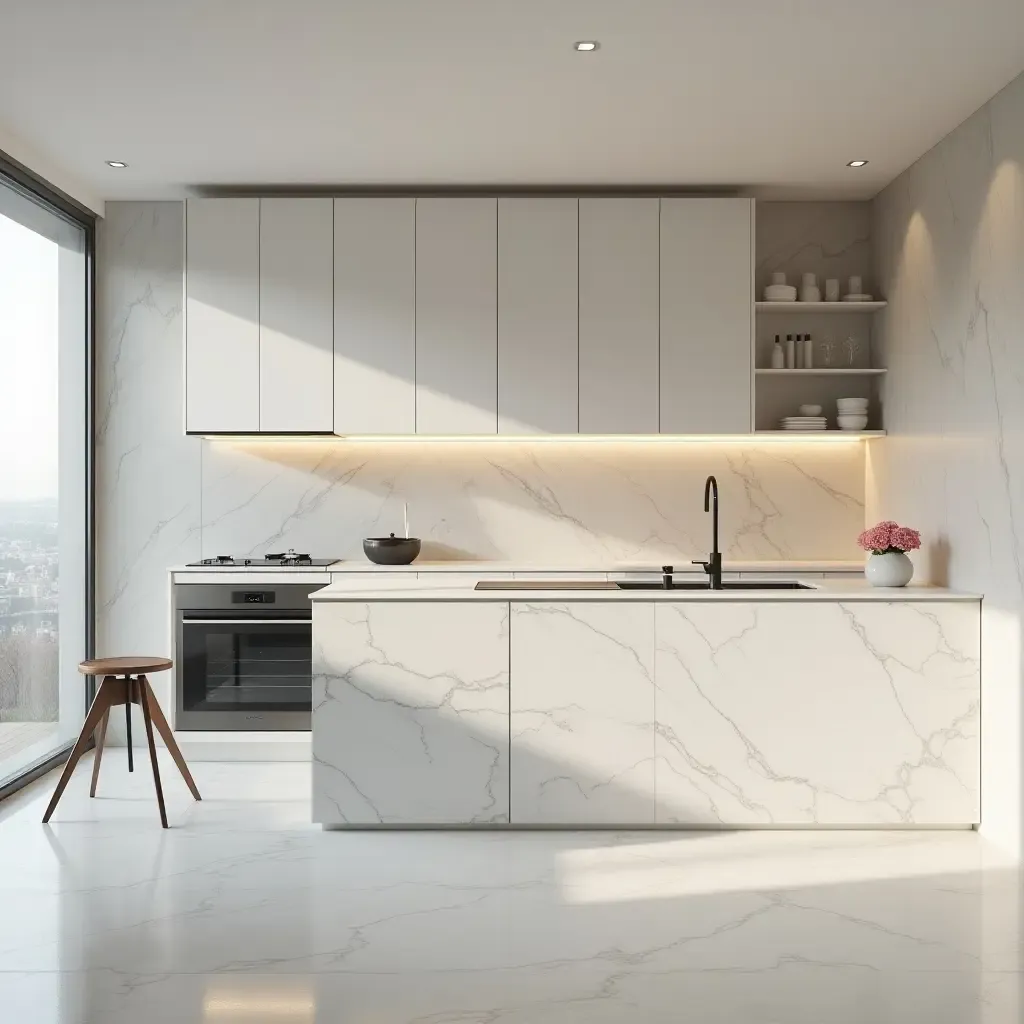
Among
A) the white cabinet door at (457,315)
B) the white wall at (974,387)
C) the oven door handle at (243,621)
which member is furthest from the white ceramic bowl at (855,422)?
the oven door handle at (243,621)

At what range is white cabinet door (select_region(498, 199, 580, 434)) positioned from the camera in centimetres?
483

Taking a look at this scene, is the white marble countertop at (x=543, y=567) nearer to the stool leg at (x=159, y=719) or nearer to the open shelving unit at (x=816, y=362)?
the open shelving unit at (x=816, y=362)

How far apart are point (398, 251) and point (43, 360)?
163 cm

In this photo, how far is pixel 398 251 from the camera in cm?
483

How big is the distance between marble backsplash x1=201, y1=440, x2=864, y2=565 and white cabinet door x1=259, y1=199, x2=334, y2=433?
397 mm

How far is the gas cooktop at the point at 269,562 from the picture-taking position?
4.77 m

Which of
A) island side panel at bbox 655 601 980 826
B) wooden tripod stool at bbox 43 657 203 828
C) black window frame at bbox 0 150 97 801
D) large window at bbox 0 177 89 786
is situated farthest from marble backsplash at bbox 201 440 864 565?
island side panel at bbox 655 601 980 826

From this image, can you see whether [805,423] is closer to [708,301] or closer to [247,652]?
[708,301]

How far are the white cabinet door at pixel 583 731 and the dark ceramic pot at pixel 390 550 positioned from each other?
4.46 ft

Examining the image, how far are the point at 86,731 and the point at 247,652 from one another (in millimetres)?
980

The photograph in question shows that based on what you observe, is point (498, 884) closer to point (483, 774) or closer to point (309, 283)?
point (483, 774)

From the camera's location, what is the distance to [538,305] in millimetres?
4836

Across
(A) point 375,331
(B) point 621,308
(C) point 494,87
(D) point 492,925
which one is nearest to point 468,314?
(A) point 375,331

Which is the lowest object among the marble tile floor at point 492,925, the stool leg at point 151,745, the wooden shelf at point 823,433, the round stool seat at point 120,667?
the marble tile floor at point 492,925
